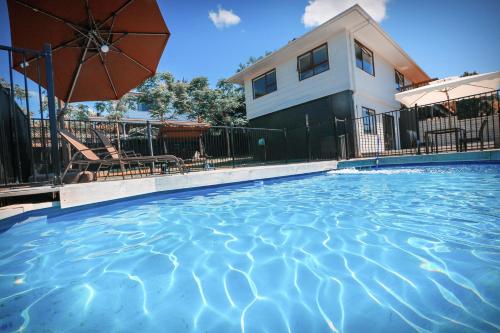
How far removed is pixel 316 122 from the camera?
39.4ft

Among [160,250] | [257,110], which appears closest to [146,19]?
[160,250]

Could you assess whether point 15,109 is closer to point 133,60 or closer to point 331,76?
point 133,60

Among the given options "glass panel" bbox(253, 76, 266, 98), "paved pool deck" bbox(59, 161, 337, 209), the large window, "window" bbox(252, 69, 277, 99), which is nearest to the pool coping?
"paved pool deck" bbox(59, 161, 337, 209)

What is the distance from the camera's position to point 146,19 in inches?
190

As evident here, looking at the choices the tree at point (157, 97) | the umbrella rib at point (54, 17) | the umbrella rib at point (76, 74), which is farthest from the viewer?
the tree at point (157, 97)

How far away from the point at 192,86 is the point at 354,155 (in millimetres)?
14140

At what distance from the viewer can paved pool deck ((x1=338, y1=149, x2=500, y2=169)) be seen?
249 inches

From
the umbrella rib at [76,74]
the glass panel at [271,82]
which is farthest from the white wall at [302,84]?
the umbrella rib at [76,74]

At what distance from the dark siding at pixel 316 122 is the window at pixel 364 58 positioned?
2.06m

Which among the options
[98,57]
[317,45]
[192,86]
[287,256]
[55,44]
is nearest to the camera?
[287,256]

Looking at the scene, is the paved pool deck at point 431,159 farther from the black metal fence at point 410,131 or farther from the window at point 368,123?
the window at point 368,123

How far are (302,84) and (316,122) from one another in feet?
7.12

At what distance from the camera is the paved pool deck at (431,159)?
20.7ft

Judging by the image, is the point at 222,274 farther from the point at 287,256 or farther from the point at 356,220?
the point at 356,220
